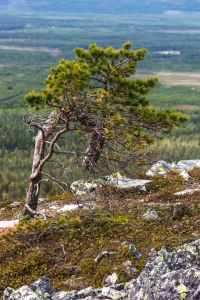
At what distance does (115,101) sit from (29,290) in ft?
32.2

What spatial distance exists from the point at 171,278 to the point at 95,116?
8.47 m

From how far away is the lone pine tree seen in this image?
39.9 feet

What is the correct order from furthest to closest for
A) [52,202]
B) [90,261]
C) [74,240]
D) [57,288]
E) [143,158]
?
[52,202] → [143,158] → [74,240] → [90,261] → [57,288]

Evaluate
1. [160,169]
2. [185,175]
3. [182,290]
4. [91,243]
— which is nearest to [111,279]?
[91,243]

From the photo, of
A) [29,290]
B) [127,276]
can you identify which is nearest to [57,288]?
[29,290]

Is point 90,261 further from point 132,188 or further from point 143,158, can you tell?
point 132,188

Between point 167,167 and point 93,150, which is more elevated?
point 93,150

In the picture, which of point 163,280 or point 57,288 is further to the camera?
point 57,288

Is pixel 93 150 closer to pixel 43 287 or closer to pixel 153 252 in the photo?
pixel 153 252

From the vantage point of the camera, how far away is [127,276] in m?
9.38

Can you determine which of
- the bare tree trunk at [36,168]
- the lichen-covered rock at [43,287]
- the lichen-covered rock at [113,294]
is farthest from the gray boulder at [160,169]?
the lichen-covered rock at [113,294]

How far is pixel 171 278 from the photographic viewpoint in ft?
25.2

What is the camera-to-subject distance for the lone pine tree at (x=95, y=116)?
39.9ft

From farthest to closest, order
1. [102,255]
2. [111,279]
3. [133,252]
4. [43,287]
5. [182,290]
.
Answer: [102,255] → [133,252] → [111,279] → [43,287] → [182,290]
